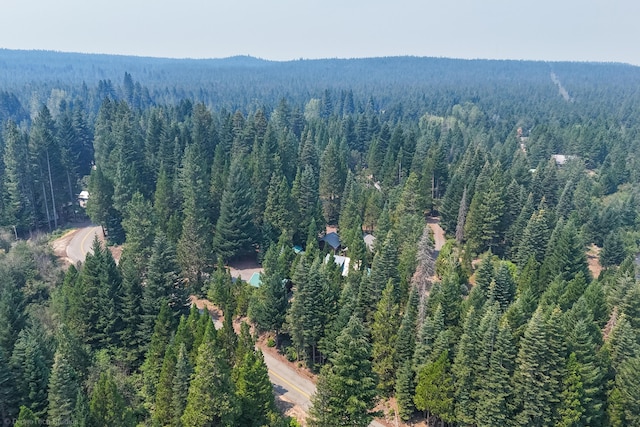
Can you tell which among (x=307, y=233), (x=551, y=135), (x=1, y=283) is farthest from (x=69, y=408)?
(x=551, y=135)

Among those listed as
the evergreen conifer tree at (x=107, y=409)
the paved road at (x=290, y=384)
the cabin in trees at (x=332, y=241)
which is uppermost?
the evergreen conifer tree at (x=107, y=409)

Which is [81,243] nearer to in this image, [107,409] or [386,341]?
[107,409]

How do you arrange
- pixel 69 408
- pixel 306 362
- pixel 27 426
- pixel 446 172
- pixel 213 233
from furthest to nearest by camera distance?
pixel 446 172, pixel 213 233, pixel 306 362, pixel 69 408, pixel 27 426

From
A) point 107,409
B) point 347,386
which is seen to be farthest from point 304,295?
point 107,409

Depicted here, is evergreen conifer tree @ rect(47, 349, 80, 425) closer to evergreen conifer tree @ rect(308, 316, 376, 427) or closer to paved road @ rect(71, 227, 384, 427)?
evergreen conifer tree @ rect(308, 316, 376, 427)

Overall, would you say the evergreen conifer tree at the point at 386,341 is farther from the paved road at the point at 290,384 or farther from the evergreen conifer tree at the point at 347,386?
the evergreen conifer tree at the point at 347,386

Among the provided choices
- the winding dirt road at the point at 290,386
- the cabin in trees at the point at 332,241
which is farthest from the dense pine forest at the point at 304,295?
the winding dirt road at the point at 290,386

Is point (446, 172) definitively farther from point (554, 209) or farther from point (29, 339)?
point (29, 339)

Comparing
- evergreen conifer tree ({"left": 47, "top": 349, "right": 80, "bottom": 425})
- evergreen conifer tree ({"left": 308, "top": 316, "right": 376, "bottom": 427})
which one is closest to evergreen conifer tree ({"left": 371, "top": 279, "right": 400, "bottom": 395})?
evergreen conifer tree ({"left": 308, "top": 316, "right": 376, "bottom": 427})
